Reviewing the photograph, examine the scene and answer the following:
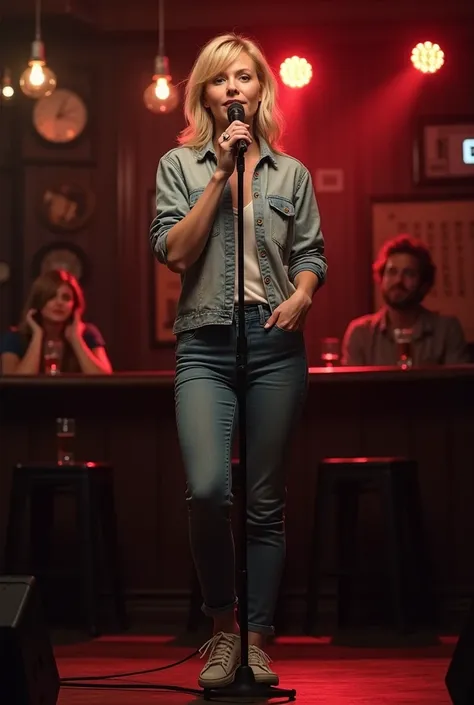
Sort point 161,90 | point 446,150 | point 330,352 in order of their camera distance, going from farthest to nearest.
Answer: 1. point 446,150
2. point 161,90
3. point 330,352

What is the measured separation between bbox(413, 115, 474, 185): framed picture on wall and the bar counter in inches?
88.1

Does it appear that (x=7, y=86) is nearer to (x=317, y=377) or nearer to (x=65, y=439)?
(x=65, y=439)

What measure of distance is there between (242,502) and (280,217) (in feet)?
2.18

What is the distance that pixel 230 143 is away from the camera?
2238 millimetres

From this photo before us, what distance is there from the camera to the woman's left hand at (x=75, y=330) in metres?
4.64

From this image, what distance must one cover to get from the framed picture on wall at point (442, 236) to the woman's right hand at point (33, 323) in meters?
2.00

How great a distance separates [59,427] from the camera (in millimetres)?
3844

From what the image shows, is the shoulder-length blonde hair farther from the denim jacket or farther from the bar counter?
the bar counter

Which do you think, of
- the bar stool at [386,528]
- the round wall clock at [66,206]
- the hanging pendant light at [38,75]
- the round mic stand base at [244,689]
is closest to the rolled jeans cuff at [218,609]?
the round mic stand base at [244,689]

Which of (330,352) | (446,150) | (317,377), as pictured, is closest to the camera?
(317,377)

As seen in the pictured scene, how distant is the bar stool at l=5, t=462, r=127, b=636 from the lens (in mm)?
3713

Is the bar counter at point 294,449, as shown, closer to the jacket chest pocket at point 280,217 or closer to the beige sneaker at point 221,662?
the jacket chest pocket at point 280,217

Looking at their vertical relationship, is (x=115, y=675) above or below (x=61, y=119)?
below

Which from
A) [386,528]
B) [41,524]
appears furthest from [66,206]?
[386,528]
